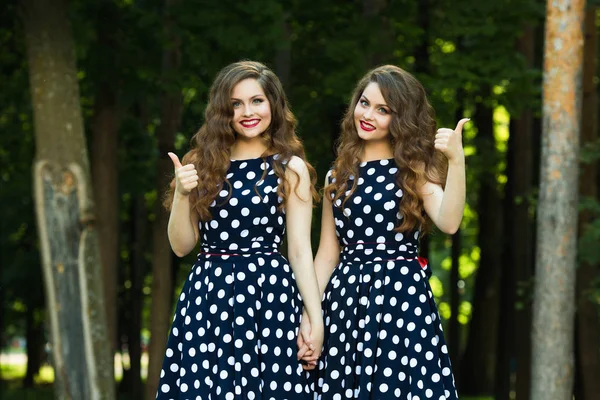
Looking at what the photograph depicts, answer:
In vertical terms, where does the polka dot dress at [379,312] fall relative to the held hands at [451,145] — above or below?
below

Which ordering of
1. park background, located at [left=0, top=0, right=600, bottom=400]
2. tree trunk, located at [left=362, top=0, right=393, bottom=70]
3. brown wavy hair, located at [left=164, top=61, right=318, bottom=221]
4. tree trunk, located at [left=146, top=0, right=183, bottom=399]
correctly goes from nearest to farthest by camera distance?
brown wavy hair, located at [left=164, top=61, right=318, bottom=221] → park background, located at [left=0, top=0, right=600, bottom=400] → tree trunk, located at [left=362, top=0, right=393, bottom=70] → tree trunk, located at [left=146, top=0, right=183, bottom=399]

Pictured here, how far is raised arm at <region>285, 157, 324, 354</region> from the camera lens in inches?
231

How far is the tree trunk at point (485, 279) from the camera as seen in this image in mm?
20125

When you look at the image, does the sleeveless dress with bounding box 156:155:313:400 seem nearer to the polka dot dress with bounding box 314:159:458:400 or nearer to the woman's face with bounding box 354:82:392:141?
the polka dot dress with bounding box 314:159:458:400

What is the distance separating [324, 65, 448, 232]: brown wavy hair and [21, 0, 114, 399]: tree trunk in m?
5.16

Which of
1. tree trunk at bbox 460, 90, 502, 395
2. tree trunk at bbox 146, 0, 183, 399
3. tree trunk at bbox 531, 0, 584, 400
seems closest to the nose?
tree trunk at bbox 531, 0, 584, 400

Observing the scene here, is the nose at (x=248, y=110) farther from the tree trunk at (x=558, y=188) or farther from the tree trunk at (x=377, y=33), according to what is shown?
the tree trunk at (x=377, y=33)

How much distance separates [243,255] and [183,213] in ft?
1.26

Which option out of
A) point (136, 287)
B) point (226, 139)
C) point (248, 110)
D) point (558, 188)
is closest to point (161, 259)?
point (558, 188)

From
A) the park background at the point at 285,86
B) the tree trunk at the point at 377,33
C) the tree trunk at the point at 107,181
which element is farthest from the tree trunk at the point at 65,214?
the tree trunk at the point at 377,33

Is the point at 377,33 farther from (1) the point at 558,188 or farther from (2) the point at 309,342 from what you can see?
(2) the point at 309,342

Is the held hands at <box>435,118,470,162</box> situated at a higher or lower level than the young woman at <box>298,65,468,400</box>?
higher

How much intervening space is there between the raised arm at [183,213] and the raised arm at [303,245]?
50 cm

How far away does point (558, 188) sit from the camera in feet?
32.9
